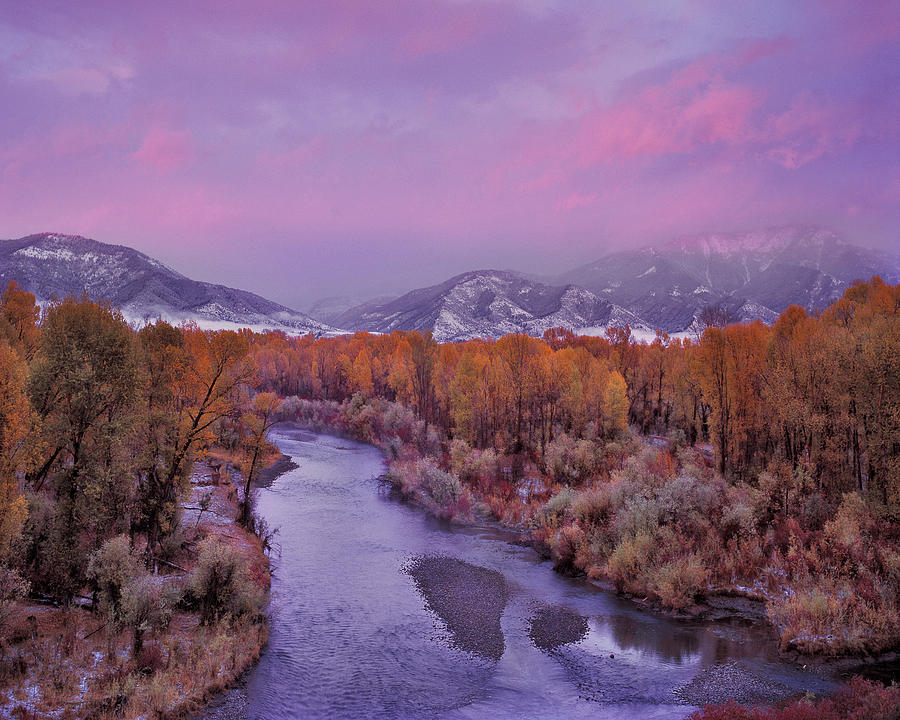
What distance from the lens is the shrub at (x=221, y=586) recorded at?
19844mm

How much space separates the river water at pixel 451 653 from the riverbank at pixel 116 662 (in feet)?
3.20

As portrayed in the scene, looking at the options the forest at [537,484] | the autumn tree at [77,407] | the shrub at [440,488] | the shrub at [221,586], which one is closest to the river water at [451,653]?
the forest at [537,484]

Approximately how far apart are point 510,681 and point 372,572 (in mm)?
A: 10849

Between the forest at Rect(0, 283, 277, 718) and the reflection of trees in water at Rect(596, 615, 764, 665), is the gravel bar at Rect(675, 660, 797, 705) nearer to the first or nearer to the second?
the reflection of trees in water at Rect(596, 615, 764, 665)

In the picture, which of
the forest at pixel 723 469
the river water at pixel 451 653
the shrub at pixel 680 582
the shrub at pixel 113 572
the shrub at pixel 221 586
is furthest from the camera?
the forest at pixel 723 469

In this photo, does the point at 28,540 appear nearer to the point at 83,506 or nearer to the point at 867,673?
the point at 83,506

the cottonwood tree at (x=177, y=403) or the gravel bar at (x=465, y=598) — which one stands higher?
the cottonwood tree at (x=177, y=403)

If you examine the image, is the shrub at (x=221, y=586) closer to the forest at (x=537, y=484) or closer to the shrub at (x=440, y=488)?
the forest at (x=537, y=484)

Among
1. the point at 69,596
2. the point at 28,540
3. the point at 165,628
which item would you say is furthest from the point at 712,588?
the point at 28,540

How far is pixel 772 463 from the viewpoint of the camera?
32.1 metres

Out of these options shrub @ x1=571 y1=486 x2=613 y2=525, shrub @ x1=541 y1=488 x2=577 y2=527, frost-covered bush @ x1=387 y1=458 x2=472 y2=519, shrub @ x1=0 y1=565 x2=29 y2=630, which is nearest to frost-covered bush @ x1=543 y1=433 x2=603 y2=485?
shrub @ x1=541 y1=488 x2=577 y2=527

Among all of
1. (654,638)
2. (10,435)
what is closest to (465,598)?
(654,638)

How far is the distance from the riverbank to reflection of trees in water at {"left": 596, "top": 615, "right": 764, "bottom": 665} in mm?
13658

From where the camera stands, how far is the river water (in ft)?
52.6
